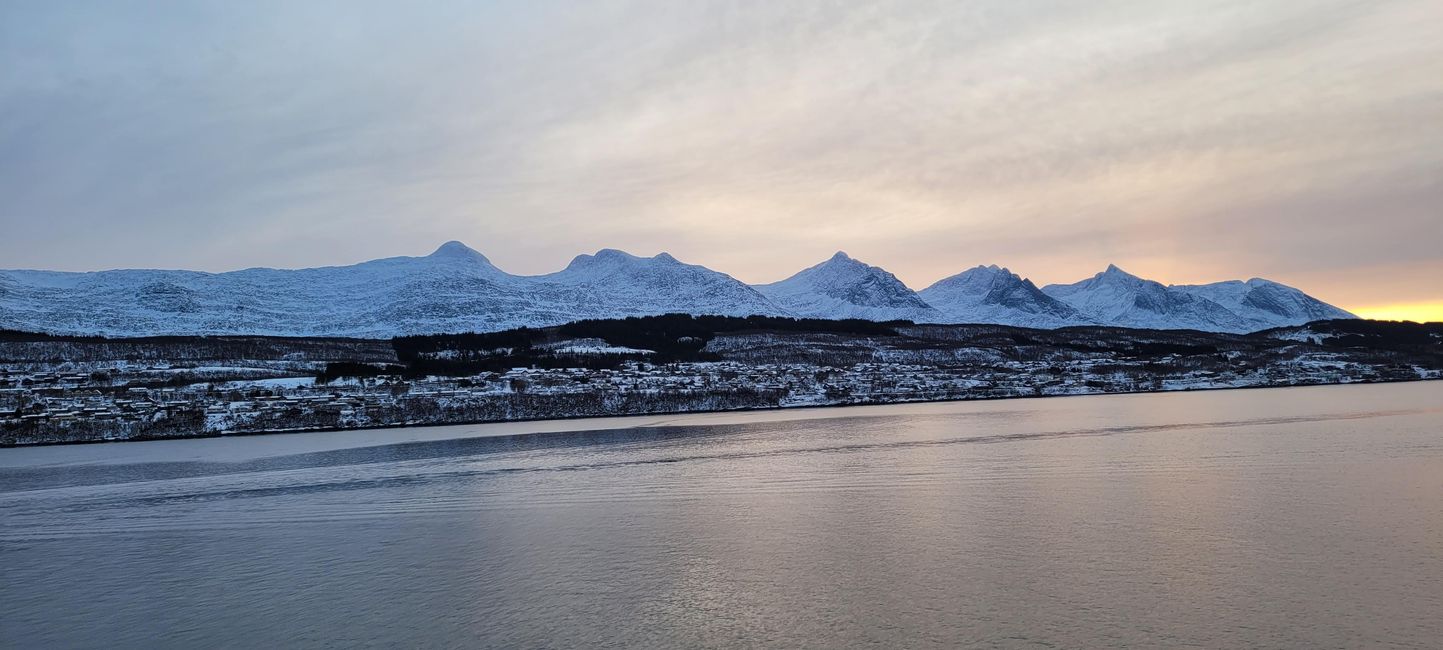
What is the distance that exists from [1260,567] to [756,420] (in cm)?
6922

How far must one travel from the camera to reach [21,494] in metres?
42.7

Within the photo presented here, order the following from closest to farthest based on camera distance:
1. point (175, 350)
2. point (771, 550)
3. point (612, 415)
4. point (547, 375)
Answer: point (771, 550) < point (612, 415) < point (547, 375) < point (175, 350)

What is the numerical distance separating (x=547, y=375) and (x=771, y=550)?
112 meters

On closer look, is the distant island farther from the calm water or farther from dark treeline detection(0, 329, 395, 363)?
the calm water

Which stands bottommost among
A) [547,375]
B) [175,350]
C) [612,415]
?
[612,415]

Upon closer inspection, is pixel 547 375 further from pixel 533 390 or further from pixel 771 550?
pixel 771 550

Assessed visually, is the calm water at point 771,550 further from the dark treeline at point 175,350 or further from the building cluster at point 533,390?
the dark treeline at point 175,350

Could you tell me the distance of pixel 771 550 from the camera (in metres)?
23.8

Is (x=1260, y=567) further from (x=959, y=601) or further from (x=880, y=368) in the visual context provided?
(x=880, y=368)

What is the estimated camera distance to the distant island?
97.0 meters

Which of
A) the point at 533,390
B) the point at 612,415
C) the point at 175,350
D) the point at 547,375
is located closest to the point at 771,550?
the point at 612,415

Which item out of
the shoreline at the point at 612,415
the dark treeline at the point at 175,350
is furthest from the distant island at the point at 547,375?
the shoreline at the point at 612,415

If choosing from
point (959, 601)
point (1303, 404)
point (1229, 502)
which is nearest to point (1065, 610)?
point (959, 601)

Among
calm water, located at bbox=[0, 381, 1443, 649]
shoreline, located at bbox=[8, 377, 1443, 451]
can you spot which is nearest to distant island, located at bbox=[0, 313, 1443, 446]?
shoreline, located at bbox=[8, 377, 1443, 451]
